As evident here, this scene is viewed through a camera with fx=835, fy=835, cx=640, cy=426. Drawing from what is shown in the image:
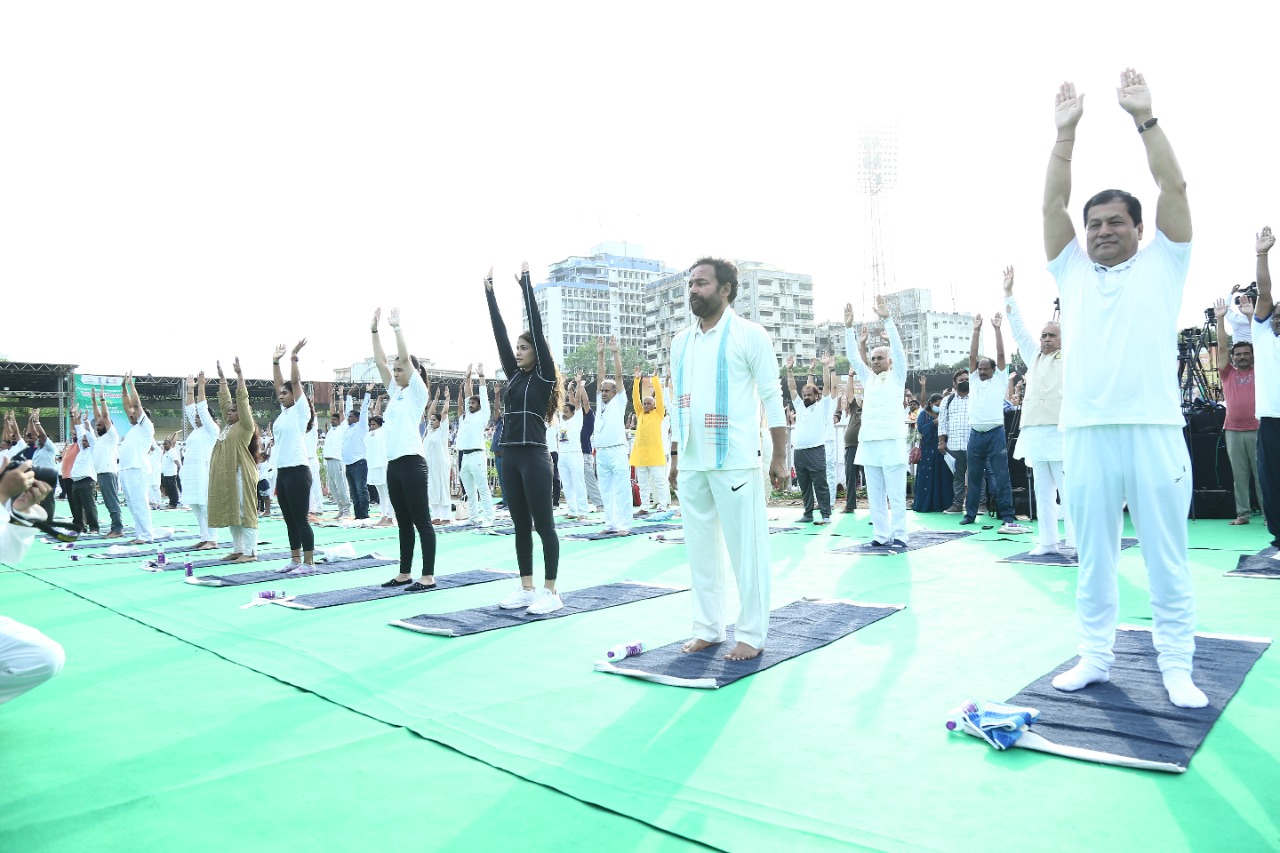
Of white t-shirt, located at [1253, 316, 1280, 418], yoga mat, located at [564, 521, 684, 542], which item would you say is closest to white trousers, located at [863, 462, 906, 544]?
white t-shirt, located at [1253, 316, 1280, 418]

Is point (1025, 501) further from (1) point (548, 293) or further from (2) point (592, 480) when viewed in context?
(1) point (548, 293)

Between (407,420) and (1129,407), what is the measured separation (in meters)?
5.35

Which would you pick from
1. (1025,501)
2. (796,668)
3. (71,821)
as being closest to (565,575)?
(796,668)

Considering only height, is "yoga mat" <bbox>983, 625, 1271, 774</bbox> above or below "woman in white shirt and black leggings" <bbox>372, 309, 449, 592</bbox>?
below

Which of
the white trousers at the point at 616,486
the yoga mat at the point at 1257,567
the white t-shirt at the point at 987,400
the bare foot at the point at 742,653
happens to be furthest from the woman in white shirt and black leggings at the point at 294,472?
the yoga mat at the point at 1257,567

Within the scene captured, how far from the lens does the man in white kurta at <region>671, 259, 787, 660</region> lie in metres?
4.21

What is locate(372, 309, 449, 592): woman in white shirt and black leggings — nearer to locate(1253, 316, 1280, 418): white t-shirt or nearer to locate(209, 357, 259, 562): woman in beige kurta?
locate(209, 357, 259, 562): woman in beige kurta

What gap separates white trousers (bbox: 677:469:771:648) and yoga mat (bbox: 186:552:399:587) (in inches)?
197

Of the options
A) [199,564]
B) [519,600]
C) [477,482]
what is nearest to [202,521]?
[199,564]

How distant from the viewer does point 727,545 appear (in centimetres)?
427

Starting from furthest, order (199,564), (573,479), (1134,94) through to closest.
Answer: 1. (573,479)
2. (199,564)
3. (1134,94)

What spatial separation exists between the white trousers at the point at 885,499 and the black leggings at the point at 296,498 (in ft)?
18.2

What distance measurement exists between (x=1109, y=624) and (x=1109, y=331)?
120 cm

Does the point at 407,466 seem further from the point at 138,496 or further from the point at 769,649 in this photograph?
the point at 138,496
